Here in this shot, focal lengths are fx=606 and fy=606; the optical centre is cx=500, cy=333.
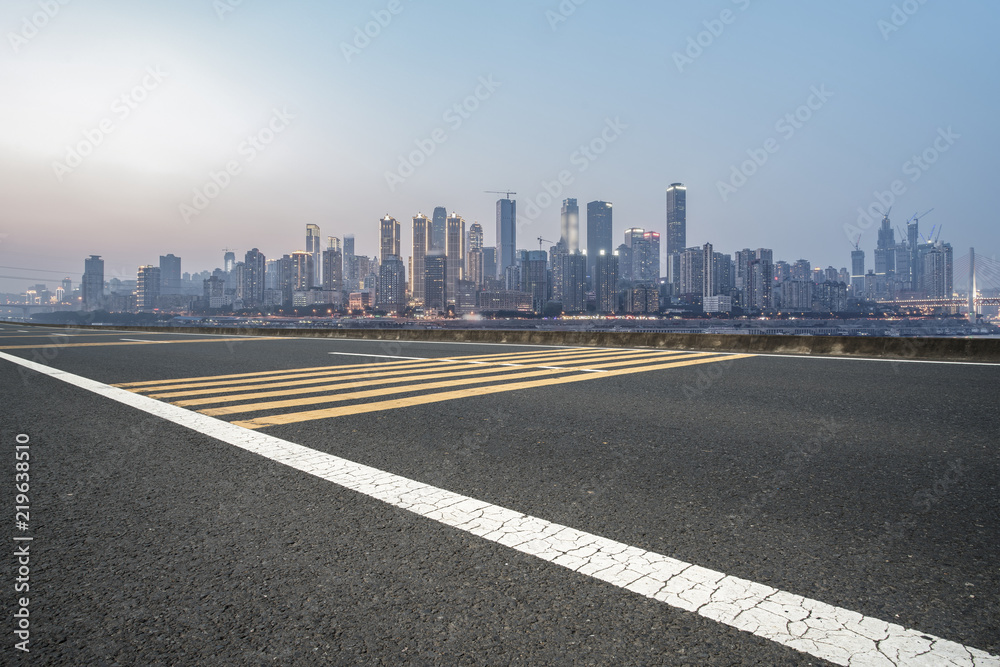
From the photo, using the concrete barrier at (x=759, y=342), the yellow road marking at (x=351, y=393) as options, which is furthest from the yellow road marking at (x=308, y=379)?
the concrete barrier at (x=759, y=342)

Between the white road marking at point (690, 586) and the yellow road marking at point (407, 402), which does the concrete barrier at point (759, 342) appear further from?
the white road marking at point (690, 586)

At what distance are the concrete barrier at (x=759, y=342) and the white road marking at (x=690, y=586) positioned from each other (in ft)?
38.4

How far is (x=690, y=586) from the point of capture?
2195mm

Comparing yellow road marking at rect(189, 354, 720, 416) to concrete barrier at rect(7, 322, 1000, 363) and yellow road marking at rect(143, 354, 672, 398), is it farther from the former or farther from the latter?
concrete barrier at rect(7, 322, 1000, 363)

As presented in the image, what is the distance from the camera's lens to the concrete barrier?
11452 mm

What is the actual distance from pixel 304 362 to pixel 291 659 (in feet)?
32.1

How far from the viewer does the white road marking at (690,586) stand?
1.79m

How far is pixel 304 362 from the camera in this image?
36.3 ft

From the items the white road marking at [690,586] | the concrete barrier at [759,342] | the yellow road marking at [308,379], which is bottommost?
the white road marking at [690,586]

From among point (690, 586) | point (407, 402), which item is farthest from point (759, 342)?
point (690, 586)

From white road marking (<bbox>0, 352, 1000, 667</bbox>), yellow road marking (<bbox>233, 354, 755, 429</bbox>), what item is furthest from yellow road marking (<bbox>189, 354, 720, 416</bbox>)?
white road marking (<bbox>0, 352, 1000, 667</bbox>)

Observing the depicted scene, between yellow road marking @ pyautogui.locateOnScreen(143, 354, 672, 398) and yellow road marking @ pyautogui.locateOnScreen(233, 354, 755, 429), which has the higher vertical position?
yellow road marking @ pyautogui.locateOnScreen(143, 354, 672, 398)

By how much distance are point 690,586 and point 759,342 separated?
43.6ft

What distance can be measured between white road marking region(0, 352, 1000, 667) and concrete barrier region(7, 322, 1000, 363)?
11.7 meters
